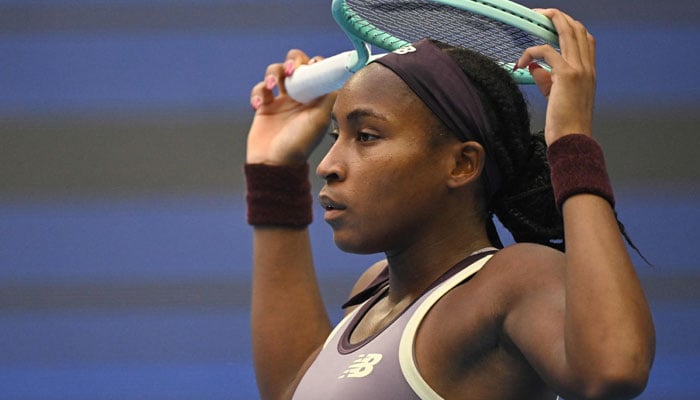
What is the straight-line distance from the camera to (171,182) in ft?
8.92

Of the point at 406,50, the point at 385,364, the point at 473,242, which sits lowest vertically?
the point at 385,364

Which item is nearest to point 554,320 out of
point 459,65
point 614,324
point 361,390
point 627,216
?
point 614,324

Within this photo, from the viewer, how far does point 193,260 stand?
2703mm

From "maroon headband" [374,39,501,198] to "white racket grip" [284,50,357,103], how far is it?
0.26 metres

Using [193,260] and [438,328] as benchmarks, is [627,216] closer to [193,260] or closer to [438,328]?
[193,260]

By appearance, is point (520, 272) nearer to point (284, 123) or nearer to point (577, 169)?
point (577, 169)

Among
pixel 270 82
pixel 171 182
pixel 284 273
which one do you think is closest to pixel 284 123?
pixel 270 82

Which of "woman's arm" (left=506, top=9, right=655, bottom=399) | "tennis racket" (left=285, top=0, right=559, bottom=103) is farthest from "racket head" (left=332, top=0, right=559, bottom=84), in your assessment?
"woman's arm" (left=506, top=9, right=655, bottom=399)

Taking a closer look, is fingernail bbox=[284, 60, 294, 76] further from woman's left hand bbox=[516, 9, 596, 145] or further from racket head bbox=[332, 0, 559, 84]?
woman's left hand bbox=[516, 9, 596, 145]

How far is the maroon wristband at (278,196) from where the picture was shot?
1.69 meters

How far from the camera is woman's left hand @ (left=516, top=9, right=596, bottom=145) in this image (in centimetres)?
116

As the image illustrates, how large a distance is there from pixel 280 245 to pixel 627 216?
3.93 ft

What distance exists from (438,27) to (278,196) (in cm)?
38

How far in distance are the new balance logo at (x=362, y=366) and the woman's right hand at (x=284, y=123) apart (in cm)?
52
